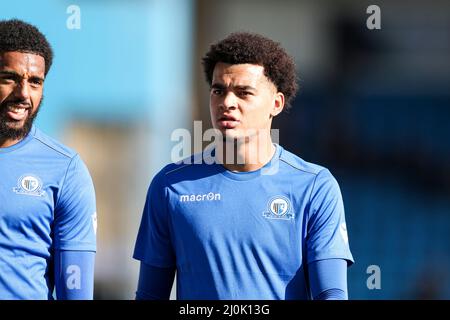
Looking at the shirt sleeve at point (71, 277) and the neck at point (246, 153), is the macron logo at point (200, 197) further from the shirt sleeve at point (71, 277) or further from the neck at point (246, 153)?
the shirt sleeve at point (71, 277)

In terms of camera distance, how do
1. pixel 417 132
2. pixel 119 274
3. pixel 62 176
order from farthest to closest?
pixel 417 132 < pixel 119 274 < pixel 62 176

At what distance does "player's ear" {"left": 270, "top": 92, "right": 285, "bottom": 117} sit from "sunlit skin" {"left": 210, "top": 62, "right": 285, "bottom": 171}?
0.04 metres

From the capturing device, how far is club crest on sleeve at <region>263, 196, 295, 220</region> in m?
4.26

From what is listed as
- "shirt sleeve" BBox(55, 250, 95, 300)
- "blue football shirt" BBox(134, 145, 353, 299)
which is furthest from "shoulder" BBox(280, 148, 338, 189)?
"shirt sleeve" BBox(55, 250, 95, 300)

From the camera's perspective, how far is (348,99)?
1117 cm

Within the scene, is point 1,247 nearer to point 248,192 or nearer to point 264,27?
point 248,192

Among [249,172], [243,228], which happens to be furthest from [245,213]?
[249,172]

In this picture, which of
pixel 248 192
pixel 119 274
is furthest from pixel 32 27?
pixel 119 274

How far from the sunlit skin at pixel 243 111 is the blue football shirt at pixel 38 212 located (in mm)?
714

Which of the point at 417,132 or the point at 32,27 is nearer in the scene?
the point at 32,27

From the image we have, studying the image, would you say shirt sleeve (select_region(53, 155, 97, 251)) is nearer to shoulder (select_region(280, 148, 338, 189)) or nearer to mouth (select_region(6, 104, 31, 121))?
mouth (select_region(6, 104, 31, 121))

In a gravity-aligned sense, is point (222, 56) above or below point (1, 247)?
above

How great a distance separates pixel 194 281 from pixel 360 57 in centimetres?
756

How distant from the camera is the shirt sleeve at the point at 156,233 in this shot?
4.31 meters
